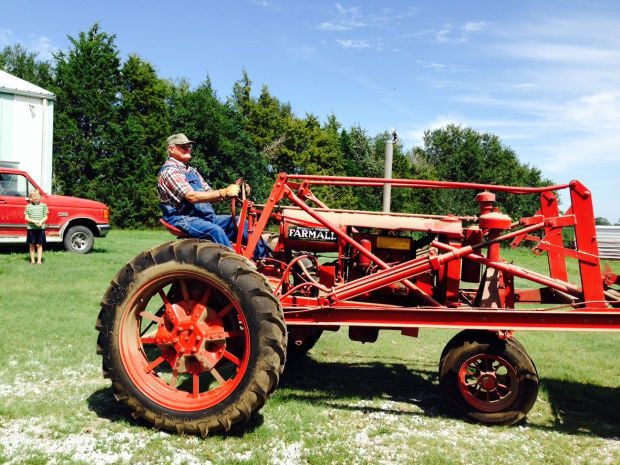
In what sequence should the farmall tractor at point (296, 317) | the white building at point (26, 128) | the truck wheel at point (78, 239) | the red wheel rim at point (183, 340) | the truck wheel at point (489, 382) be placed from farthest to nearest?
the white building at point (26, 128)
the truck wheel at point (78, 239)
the truck wheel at point (489, 382)
the red wheel rim at point (183, 340)
the farmall tractor at point (296, 317)

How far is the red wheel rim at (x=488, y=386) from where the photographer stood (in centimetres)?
365

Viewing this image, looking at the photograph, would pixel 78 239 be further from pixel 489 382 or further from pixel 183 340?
pixel 489 382

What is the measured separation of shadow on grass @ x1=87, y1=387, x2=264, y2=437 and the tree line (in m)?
23.2

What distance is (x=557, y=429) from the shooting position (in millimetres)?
3693

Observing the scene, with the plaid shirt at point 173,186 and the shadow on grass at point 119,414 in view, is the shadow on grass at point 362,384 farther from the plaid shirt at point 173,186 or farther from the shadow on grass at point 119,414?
the plaid shirt at point 173,186

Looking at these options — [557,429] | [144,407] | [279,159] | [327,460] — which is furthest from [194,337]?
[279,159]

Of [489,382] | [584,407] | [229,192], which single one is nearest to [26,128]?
[229,192]

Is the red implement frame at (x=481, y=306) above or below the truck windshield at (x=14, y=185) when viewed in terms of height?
below

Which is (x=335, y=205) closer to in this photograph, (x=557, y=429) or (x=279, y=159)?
(x=279, y=159)

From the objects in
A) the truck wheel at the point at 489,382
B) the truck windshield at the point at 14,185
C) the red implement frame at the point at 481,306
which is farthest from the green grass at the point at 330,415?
the truck windshield at the point at 14,185

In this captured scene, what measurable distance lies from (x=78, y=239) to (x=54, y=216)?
83 cm

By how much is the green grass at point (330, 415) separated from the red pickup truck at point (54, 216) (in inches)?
262

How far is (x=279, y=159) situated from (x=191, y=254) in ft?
111

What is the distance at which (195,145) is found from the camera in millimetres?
28891
